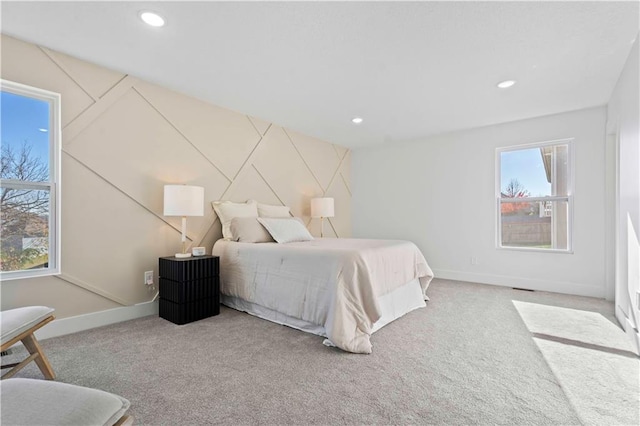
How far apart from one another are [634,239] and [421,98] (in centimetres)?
229

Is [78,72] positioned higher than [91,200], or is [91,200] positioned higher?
[78,72]

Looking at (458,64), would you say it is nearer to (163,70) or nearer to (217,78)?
(217,78)

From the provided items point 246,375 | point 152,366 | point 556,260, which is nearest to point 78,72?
point 152,366

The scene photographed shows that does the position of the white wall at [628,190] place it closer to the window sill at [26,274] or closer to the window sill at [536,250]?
the window sill at [536,250]

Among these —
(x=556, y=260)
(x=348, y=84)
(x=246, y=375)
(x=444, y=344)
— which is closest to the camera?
(x=246, y=375)

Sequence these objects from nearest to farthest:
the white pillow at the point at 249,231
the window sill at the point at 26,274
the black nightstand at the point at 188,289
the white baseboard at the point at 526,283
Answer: the window sill at the point at 26,274 < the black nightstand at the point at 188,289 < the white pillow at the point at 249,231 < the white baseboard at the point at 526,283

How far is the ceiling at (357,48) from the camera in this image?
6.47 feet

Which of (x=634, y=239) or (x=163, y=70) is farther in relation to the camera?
(x=163, y=70)

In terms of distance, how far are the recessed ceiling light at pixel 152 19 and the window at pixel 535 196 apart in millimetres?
4466

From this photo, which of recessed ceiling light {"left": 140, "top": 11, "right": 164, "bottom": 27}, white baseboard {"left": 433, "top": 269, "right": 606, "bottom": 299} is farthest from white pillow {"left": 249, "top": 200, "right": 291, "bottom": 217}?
white baseboard {"left": 433, "top": 269, "right": 606, "bottom": 299}

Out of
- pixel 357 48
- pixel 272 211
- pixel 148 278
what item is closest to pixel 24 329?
pixel 148 278

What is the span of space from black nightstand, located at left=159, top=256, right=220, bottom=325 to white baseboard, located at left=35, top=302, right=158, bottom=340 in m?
0.21

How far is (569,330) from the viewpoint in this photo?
2.57 m

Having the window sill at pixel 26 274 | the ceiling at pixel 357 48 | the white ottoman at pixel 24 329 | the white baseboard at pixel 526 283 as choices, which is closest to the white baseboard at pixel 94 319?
the window sill at pixel 26 274
